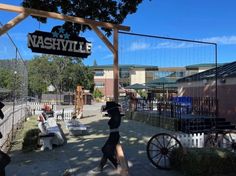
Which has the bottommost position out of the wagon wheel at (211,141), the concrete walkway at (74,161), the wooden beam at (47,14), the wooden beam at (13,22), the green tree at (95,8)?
the concrete walkway at (74,161)

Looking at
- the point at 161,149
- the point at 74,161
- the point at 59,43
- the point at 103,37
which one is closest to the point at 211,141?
the point at 161,149

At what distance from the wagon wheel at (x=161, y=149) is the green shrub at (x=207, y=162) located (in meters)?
0.50

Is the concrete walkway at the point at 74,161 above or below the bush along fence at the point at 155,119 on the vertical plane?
below

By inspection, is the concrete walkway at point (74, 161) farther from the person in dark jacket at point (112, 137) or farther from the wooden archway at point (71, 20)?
the wooden archway at point (71, 20)

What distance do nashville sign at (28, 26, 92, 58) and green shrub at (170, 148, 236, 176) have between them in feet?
10.5

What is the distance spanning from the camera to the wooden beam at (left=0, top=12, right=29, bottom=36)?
6849 mm

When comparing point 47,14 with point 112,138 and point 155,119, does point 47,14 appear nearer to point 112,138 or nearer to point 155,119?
point 112,138

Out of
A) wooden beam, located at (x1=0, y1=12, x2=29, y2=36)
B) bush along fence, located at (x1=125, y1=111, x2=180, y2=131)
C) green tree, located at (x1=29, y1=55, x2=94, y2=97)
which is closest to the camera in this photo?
wooden beam, located at (x1=0, y1=12, x2=29, y2=36)

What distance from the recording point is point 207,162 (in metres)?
6.99

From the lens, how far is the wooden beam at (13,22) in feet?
22.5

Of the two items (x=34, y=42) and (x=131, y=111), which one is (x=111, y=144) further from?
(x=131, y=111)

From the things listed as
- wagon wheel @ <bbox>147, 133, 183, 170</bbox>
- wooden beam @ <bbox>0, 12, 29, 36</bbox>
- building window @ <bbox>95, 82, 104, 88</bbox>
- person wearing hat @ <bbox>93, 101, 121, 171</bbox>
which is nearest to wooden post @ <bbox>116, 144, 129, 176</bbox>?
person wearing hat @ <bbox>93, 101, 121, 171</bbox>

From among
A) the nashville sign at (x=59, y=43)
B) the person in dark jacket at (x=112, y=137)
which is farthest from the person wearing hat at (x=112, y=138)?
the nashville sign at (x=59, y=43)

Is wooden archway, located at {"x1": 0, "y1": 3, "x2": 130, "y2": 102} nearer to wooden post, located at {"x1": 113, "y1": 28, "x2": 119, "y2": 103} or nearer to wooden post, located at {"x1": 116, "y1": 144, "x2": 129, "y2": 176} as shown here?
wooden post, located at {"x1": 113, "y1": 28, "x2": 119, "y2": 103}
